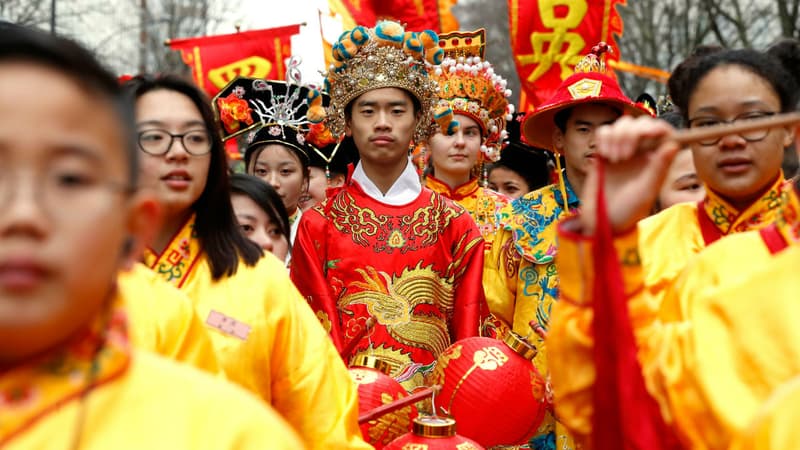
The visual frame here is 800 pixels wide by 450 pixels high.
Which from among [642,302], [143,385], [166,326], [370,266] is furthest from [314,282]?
[143,385]

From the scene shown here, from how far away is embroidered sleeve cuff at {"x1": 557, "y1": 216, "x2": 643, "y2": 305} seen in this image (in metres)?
2.09

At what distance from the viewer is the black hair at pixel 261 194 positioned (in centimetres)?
453

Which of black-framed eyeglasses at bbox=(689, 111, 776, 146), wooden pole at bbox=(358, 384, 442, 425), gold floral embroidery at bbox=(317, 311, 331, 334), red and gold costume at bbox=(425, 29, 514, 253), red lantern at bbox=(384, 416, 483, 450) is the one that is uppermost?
red and gold costume at bbox=(425, 29, 514, 253)

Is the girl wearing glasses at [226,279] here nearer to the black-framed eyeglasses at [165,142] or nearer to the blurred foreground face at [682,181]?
the black-framed eyeglasses at [165,142]

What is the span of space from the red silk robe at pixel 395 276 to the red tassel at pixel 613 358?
281 centimetres

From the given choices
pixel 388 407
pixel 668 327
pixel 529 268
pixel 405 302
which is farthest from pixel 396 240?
pixel 668 327

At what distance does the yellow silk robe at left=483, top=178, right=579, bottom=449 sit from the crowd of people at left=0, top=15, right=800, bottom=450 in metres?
0.01

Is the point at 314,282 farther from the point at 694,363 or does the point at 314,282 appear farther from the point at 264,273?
the point at 694,363

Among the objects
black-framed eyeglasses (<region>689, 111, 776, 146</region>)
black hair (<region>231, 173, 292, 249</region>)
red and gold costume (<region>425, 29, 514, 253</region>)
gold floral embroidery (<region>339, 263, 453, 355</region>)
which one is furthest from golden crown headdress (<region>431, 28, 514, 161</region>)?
black-framed eyeglasses (<region>689, 111, 776, 146</region>)

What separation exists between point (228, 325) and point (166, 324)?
597 mm

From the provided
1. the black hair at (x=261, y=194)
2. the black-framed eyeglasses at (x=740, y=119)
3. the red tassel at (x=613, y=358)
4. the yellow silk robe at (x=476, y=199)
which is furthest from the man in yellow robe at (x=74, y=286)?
the yellow silk robe at (x=476, y=199)

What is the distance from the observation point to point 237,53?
10406mm

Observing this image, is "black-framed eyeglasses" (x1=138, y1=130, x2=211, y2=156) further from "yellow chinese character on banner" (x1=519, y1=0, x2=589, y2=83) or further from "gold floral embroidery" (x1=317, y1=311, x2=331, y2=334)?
"yellow chinese character on banner" (x1=519, y1=0, x2=589, y2=83)

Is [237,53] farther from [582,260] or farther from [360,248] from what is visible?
[582,260]
